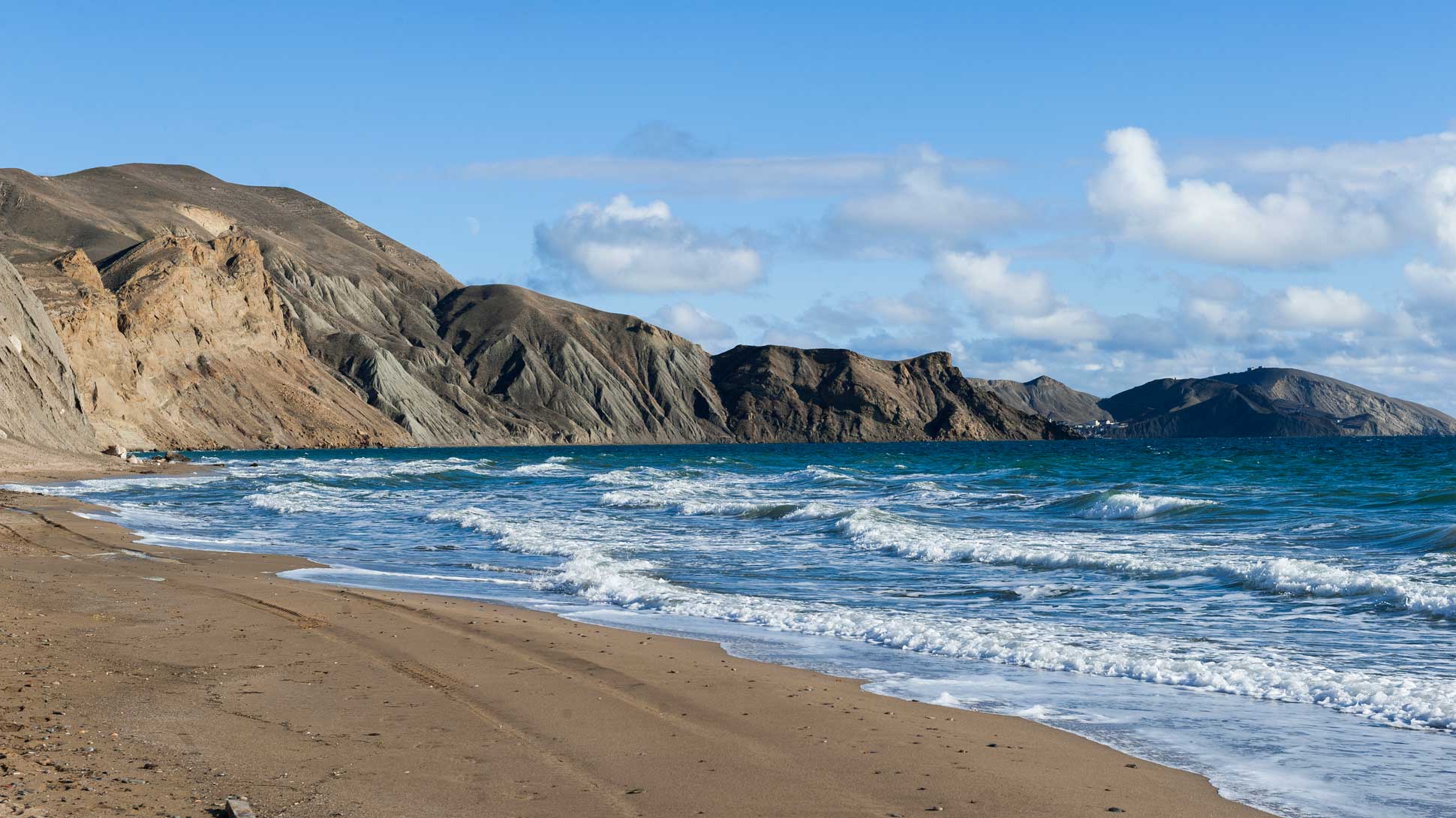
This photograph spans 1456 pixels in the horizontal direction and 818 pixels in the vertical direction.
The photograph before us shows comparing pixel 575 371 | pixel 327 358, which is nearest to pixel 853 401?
pixel 575 371

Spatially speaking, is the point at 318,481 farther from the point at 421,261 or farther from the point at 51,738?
the point at 421,261

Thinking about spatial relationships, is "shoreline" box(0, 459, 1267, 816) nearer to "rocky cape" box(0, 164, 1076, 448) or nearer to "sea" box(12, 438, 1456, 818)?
"sea" box(12, 438, 1456, 818)

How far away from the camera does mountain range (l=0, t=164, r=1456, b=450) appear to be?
81.6 m

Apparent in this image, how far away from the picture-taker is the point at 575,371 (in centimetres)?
15612

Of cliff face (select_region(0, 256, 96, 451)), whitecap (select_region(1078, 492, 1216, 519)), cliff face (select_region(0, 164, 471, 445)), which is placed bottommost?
whitecap (select_region(1078, 492, 1216, 519))

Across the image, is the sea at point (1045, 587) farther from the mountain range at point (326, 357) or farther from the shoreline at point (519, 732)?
the mountain range at point (326, 357)

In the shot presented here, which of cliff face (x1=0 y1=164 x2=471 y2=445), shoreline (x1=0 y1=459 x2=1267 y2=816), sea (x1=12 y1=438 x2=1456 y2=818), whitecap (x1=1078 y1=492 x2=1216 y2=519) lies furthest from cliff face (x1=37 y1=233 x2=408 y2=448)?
shoreline (x1=0 y1=459 x2=1267 y2=816)

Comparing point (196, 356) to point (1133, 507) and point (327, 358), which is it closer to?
point (327, 358)

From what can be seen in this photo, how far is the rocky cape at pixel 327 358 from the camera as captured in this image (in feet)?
270

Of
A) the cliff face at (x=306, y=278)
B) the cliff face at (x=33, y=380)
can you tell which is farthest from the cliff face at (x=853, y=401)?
the cliff face at (x=33, y=380)

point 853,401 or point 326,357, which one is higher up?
point 326,357

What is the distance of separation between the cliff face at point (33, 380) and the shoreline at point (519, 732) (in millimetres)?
42650

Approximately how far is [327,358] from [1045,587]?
118 m

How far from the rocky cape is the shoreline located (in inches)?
1808
